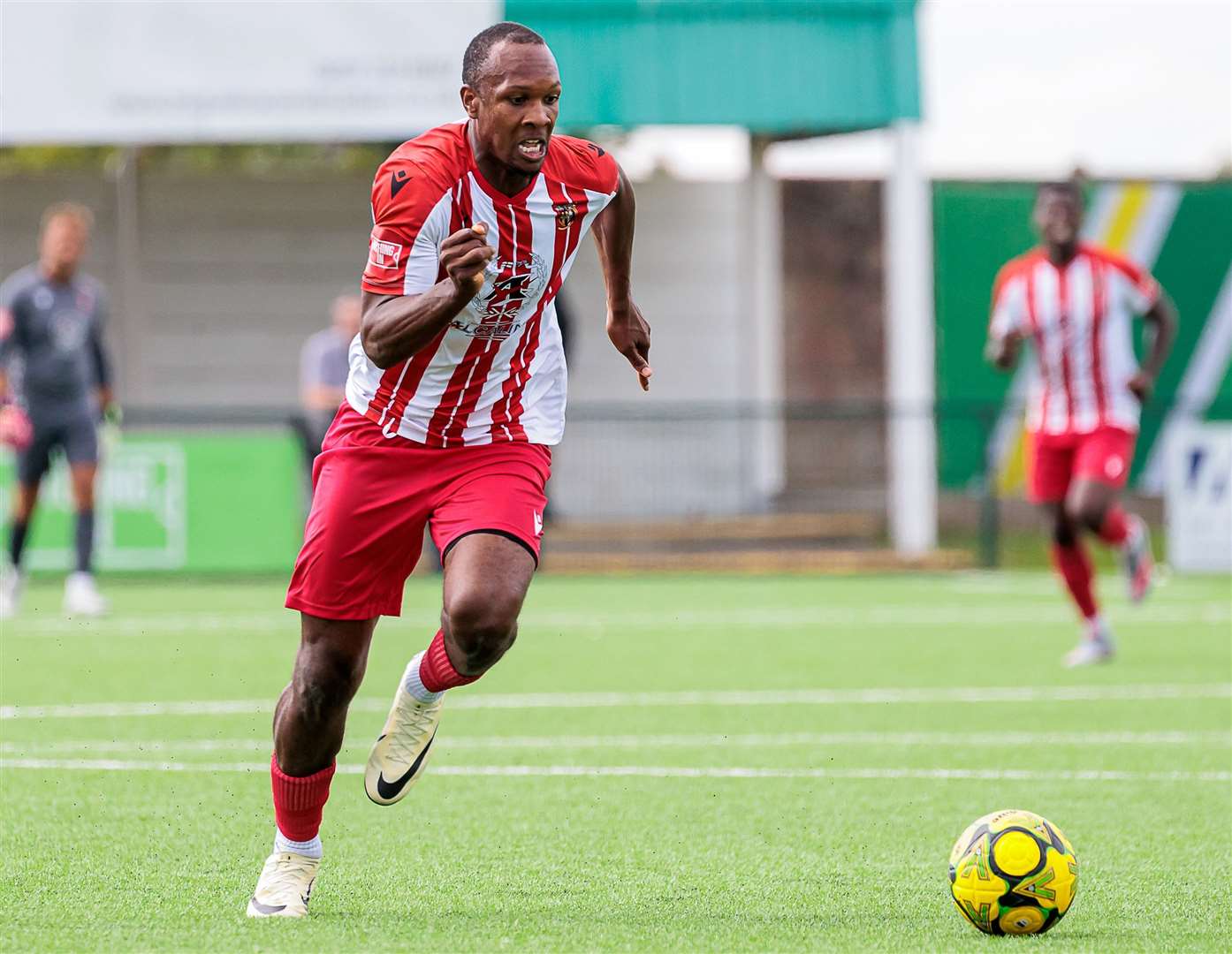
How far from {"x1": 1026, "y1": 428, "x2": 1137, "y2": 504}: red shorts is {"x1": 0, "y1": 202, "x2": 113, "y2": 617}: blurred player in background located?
6.20 meters

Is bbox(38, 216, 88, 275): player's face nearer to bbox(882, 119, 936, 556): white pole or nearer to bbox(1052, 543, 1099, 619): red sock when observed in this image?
bbox(1052, 543, 1099, 619): red sock

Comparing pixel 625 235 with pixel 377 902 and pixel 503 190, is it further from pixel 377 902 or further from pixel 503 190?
pixel 377 902

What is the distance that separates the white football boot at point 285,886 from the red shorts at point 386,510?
62 centimetres

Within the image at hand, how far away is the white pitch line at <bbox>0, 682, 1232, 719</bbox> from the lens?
350 inches

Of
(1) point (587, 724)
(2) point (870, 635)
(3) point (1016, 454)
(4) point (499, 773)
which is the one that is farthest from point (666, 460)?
(4) point (499, 773)

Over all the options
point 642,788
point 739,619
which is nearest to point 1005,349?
point 739,619

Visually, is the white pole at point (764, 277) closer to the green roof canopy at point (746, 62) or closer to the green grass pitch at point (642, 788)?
the green roof canopy at point (746, 62)

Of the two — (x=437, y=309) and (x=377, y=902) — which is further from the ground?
(x=437, y=309)

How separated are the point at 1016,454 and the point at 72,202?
11.3 metres

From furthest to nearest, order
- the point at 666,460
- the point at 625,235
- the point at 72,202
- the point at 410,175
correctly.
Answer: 1. the point at 72,202
2. the point at 666,460
3. the point at 625,235
4. the point at 410,175

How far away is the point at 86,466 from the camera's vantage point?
13.1 metres

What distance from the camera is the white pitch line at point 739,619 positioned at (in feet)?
41.9

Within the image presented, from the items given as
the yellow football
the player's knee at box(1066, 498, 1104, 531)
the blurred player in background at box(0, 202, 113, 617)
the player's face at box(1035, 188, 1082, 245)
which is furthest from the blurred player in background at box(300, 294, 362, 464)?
the yellow football

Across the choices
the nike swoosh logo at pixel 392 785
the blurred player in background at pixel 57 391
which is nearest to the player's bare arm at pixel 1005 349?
the nike swoosh logo at pixel 392 785
